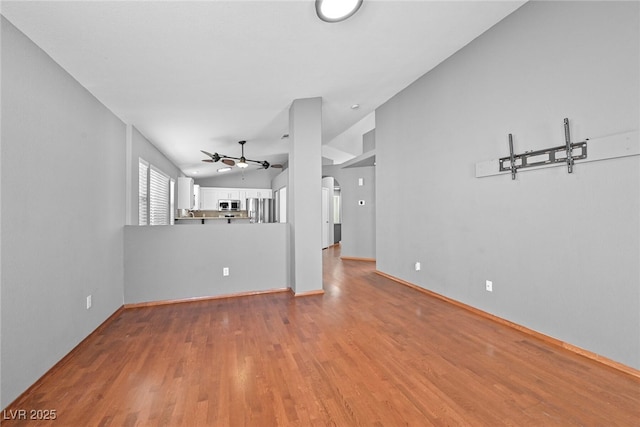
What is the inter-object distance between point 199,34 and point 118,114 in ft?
6.65

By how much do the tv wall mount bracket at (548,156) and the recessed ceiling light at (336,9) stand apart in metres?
1.93

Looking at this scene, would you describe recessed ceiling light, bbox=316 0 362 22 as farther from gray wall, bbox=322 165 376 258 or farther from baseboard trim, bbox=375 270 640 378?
gray wall, bbox=322 165 376 258

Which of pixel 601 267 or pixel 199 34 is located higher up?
pixel 199 34

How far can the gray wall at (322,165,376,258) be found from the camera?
22.6 ft

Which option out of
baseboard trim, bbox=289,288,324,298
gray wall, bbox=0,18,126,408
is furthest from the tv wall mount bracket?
gray wall, bbox=0,18,126,408

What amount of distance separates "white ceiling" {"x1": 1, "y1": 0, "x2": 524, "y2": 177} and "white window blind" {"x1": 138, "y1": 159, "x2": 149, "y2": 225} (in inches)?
26.9

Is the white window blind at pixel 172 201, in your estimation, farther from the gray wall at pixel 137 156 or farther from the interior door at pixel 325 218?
the interior door at pixel 325 218

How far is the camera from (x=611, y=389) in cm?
178

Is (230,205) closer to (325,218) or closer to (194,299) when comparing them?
(325,218)

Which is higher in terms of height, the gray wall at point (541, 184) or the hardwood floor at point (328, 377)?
the gray wall at point (541, 184)

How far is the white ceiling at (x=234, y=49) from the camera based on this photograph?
195 centimetres

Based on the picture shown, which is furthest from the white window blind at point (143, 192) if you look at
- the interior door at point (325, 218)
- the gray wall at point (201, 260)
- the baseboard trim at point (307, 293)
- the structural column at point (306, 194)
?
the interior door at point (325, 218)

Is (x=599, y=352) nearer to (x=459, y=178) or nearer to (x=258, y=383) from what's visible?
(x=459, y=178)

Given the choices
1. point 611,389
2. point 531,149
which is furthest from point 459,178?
point 611,389
